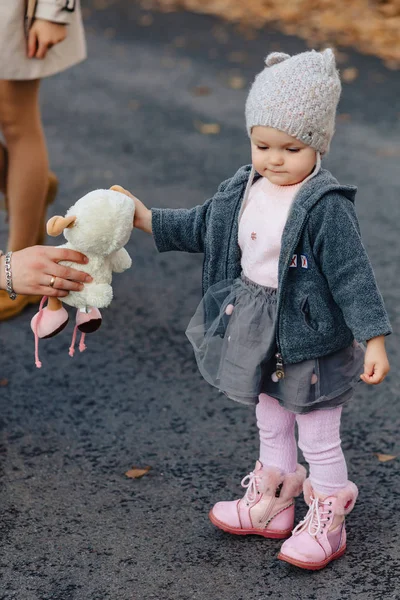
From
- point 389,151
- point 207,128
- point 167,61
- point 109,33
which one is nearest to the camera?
point 389,151

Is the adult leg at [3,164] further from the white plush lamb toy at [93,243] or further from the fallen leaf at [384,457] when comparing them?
the fallen leaf at [384,457]

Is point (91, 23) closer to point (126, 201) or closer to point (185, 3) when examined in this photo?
point (185, 3)

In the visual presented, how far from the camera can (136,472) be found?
313 cm

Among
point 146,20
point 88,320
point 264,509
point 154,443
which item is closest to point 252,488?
point 264,509

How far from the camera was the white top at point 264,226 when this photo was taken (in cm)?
245

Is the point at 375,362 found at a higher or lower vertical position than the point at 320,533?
higher

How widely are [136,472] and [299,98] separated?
1.41 m

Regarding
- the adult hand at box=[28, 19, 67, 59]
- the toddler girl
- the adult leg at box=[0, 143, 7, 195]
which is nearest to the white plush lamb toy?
the toddler girl

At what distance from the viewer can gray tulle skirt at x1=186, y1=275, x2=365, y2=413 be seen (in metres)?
2.51

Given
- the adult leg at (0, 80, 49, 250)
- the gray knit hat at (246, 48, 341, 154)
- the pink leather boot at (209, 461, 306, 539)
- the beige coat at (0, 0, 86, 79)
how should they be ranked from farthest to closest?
1. the adult leg at (0, 80, 49, 250)
2. the beige coat at (0, 0, 86, 79)
3. the pink leather boot at (209, 461, 306, 539)
4. the gray knit hat at (246, 48, 341, 154)

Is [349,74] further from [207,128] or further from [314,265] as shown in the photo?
[314,265]

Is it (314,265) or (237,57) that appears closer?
(314,265)

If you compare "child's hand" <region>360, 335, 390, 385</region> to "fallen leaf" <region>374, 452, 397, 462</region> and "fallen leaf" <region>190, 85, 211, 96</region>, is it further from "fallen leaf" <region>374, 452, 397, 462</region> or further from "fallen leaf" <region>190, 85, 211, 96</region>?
"fallen leaf" <region>190, 85, 211, 96</region>

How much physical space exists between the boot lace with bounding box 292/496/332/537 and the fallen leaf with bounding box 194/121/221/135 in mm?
4370
